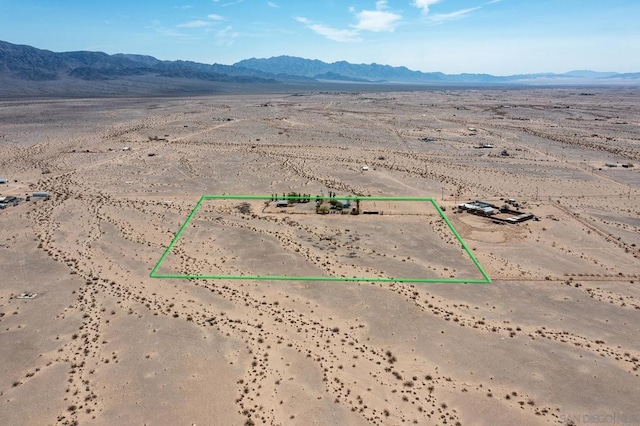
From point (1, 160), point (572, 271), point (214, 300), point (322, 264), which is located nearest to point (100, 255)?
point (214, 300)

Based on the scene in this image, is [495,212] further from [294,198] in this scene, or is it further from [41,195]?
[41,195]

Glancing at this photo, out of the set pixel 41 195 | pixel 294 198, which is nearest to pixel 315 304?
pixel 294 198

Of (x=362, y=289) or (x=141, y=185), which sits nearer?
(x=362, y=289)

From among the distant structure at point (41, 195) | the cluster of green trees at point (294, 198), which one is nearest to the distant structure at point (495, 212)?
the cluster of green trees at point (294, 198)

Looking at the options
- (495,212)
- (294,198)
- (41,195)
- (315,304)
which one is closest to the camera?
(315,304)

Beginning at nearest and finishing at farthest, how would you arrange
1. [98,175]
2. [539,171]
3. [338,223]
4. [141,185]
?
[338,223], [141,185], [98,175], [539,171]

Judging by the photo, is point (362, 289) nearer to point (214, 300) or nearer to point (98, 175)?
point (214, 300)

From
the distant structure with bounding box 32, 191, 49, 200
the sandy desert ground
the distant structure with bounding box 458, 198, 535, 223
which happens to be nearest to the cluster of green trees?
the sandy desert ground

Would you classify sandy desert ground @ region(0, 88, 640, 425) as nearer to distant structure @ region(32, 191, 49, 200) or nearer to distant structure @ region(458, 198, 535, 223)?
distant structure @ region(458, 198, 535, 223)

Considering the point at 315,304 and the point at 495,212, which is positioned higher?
the point at 495,212
